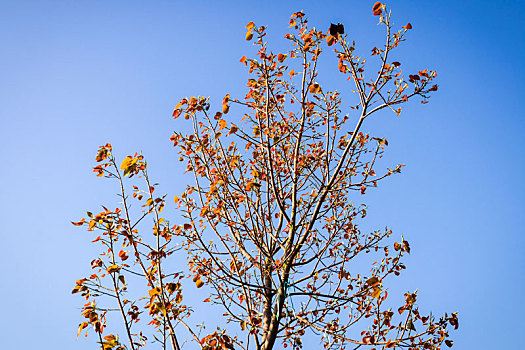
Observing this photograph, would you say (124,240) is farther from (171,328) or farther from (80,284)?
(171,328)

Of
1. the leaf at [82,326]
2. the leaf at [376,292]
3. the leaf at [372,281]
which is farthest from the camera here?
the leaf at [372,281]

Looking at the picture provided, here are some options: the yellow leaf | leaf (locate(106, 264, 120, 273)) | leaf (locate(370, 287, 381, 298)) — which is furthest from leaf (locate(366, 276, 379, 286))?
leaf (locate(106, 264, 120, 273))

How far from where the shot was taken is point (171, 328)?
336cm

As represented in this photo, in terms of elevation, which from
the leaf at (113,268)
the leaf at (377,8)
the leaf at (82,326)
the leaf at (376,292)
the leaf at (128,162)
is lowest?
the leaf at (82,326)

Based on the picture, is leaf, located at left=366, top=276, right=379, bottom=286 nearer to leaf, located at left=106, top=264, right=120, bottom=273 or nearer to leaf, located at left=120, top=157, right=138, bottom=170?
leaf, located at left=106, top=264, right=120, bottom=273

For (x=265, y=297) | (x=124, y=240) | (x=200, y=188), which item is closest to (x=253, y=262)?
(x=265, y=297)

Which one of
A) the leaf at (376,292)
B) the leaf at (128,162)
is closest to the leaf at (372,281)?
the leaf at (376,292)

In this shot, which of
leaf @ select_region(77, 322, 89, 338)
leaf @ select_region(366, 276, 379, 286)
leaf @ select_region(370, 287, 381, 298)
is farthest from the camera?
leaf @ select_region(366, 276, 379, 286)

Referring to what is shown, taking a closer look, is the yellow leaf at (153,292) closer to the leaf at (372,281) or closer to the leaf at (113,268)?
the leaf at (113,268)

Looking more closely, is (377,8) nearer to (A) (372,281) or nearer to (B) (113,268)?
(A) (372,281)

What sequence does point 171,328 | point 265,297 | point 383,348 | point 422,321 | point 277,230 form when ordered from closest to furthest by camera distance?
point 171,328, point 383,348, point 422,321, point 265,297, point 277,230

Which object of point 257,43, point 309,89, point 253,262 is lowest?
point 253,262

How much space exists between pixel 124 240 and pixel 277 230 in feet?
6.12

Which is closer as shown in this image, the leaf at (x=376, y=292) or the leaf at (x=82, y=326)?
the leaf at (x=82, y=326)
